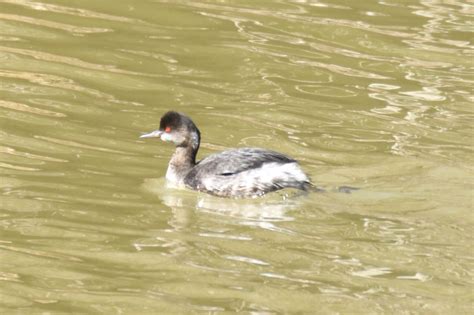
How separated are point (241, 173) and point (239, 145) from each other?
118cm

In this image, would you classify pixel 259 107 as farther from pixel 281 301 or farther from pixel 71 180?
pixel 281 301

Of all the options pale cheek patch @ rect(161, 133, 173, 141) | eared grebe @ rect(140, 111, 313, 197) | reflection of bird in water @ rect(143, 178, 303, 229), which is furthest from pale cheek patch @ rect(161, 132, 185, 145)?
reflection of bird in water @ rect(143, 178, 303, 229)

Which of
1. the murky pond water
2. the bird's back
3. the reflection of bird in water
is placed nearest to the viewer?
the murky pond water

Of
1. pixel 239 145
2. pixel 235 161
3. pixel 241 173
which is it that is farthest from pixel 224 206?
pixel 239 145

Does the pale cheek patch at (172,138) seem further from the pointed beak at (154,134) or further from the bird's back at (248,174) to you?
the bird's back at (248,174)

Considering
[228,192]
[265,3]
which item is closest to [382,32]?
[265,3]

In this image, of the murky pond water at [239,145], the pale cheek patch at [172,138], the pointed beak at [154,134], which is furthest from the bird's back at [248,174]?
the pointed beak at [154,134]

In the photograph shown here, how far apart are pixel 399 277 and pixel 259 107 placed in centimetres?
434

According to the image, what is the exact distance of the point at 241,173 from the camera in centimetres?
1003

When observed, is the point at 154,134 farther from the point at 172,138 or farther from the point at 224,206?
the point at 224,206

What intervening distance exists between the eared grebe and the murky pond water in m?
0.12

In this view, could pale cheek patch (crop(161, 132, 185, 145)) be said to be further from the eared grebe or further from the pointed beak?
the eared grebe

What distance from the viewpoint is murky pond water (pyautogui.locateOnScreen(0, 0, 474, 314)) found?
7.75m

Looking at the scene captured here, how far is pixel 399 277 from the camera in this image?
7.97 m
